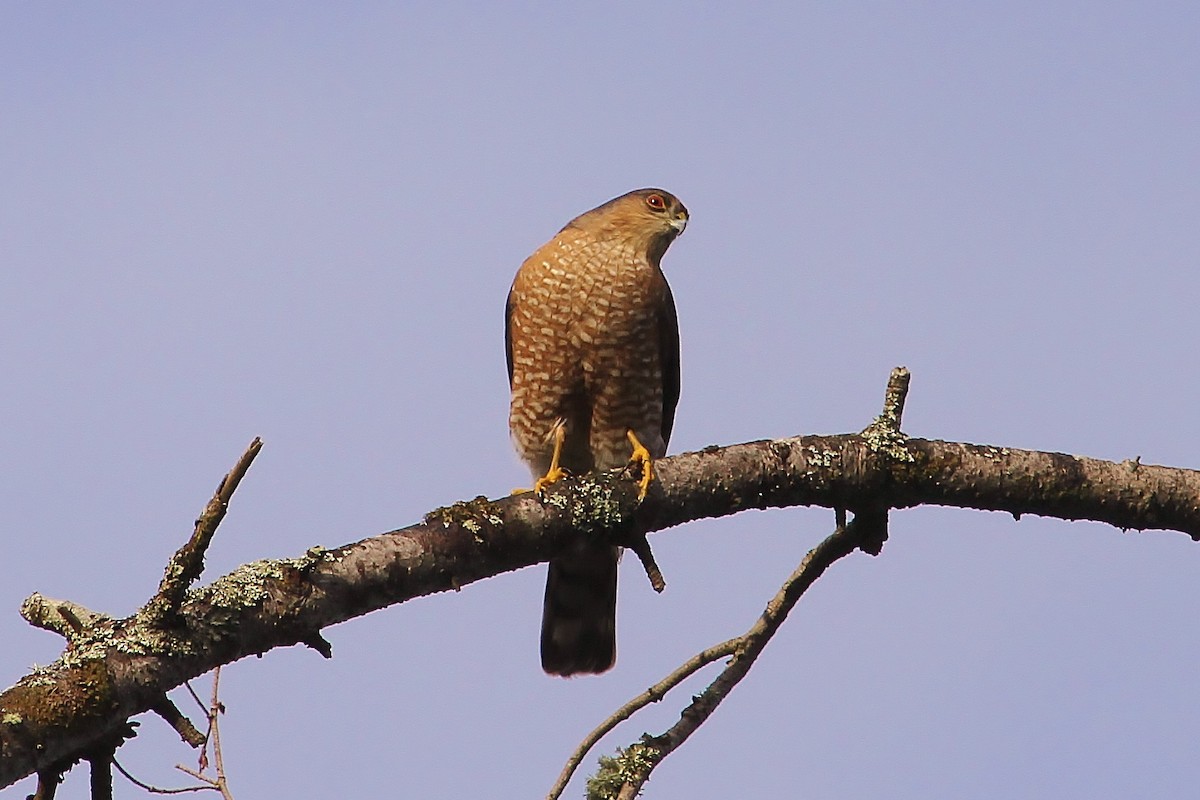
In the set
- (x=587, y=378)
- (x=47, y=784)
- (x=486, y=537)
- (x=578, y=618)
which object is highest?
(x=587, y=378)

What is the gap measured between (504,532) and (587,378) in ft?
7.77

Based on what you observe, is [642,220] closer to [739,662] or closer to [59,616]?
[739,662]

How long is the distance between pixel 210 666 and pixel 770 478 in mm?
1673

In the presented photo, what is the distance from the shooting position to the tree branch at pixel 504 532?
334 cm

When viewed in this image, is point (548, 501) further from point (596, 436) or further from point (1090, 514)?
point (596, 436)

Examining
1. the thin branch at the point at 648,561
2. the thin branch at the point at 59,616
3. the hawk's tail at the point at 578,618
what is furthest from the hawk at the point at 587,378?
the thin branch at the point at 59,616

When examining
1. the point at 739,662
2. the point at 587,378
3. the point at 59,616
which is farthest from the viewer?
the point at 587,378

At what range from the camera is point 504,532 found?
13.3 feet

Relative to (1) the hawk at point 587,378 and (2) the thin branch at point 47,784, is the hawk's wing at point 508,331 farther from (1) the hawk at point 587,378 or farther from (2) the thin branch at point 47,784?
(2) the thin branch at point 47,784

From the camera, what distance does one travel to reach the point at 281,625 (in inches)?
142

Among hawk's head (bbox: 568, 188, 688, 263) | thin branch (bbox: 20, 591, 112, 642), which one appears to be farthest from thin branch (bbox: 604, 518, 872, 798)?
hawk's head (bbox: 568, 188, 688, 263)

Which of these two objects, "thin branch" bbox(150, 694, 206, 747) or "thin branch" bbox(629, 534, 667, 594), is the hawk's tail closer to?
"thin branch" bbox(629, 534, 667, 594)

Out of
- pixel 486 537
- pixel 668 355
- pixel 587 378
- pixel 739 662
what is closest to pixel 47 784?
pixel 486 537

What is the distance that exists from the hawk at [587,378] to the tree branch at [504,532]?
1.97m
